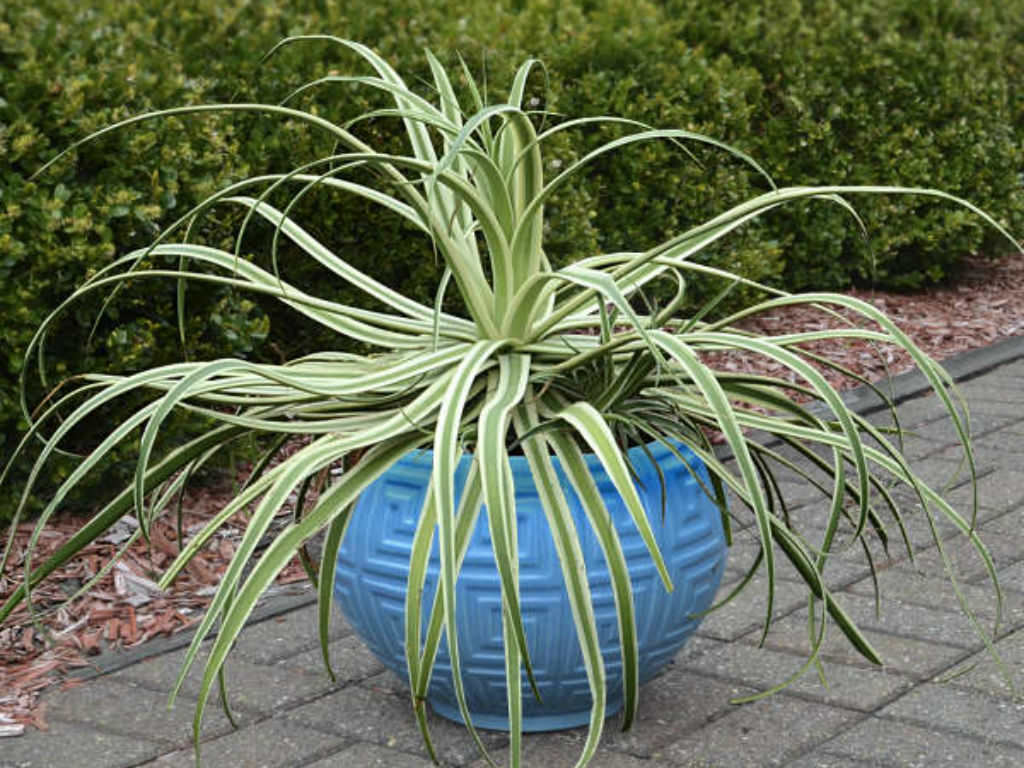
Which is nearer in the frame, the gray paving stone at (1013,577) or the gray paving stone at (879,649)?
the gray paving stone at (879,649)

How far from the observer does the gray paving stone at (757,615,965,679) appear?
10.3ft

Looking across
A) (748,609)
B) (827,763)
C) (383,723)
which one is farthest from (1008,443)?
(383,723)

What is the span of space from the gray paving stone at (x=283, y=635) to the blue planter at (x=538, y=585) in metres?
0.46

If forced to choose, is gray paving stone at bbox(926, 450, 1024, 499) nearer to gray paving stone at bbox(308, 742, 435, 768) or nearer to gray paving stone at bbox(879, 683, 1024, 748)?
gray paving stone at bbox(879, 683, 1024, 748)

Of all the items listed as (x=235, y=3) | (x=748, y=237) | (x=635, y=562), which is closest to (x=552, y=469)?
(x=635, y=562)

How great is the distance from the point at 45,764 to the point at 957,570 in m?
2.09

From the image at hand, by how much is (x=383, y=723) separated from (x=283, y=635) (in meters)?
0.54

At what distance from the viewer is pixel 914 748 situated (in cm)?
276

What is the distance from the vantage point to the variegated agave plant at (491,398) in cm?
245

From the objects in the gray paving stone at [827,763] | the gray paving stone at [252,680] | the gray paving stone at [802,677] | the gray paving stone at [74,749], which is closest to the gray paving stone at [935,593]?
the gray paving stone at [802,677]

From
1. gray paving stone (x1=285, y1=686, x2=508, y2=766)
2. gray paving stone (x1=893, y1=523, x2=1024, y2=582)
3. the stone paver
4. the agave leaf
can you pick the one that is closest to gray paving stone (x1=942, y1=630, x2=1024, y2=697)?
the stone paver

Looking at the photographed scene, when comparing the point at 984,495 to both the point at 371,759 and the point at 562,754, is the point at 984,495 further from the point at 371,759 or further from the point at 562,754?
the point at 371,759

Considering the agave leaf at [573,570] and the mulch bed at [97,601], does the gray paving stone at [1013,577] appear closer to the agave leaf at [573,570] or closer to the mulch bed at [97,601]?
the agave leaf at [573,570]

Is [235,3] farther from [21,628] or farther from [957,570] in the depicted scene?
[957,570]
